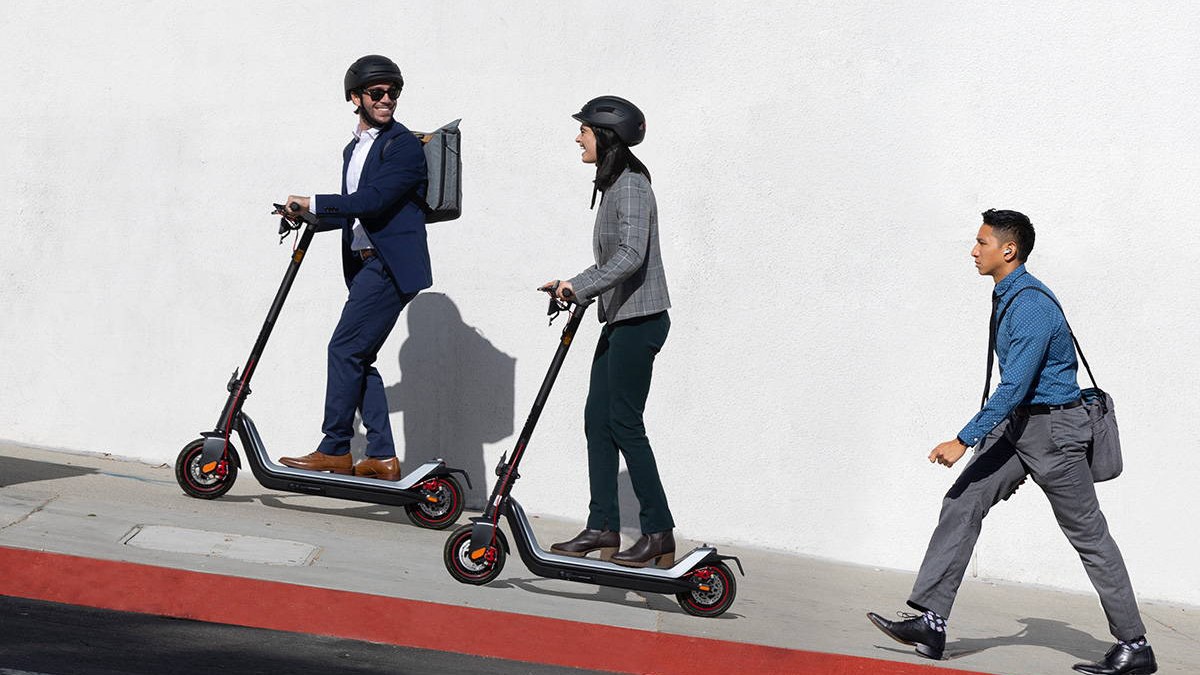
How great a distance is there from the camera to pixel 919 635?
19.4 ft

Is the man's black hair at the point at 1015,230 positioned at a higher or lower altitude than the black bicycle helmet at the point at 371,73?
lower

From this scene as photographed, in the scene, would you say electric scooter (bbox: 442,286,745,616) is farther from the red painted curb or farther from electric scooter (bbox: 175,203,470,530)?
electric scooter (bbox: 175,203,470,530)

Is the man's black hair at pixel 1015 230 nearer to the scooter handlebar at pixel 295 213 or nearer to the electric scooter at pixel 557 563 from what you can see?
the electric scooter at pixel 557 563

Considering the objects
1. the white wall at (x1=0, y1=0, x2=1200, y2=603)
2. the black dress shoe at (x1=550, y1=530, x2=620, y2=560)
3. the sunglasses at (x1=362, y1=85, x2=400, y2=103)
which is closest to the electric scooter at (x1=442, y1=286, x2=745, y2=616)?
the black dress shoe at (x1=550, y1=530, x2=620, y2=560)

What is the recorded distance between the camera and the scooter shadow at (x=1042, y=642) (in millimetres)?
6305

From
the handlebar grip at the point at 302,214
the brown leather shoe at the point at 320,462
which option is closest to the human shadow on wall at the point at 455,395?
the brown leather shoe at the point at 320,462

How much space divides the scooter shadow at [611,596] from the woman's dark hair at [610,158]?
163 cm

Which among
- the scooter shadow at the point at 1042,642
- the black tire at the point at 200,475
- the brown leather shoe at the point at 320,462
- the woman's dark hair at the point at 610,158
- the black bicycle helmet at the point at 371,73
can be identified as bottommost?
the scooter shadow at the point at 1042,642

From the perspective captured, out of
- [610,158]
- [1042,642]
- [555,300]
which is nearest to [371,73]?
[610,158]

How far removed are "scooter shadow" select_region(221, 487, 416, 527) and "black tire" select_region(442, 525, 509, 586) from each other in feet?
4.71

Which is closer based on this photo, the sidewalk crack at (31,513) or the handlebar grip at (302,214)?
the sidewalk crack at (31,513)

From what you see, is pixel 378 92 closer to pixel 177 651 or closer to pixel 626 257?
pixel 626 257

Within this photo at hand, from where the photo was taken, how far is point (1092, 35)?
7969 millimetres

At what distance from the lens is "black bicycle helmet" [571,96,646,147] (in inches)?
249
